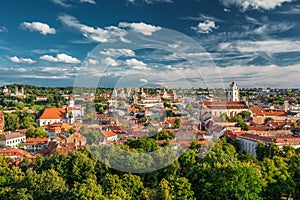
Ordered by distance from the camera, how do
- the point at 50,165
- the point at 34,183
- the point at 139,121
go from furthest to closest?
the point at 139,121 < the point at 50,165 < the point at 34,183

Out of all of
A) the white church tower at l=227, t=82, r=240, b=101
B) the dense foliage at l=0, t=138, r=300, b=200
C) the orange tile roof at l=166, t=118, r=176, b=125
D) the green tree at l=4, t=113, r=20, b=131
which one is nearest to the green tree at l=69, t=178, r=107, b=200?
the dense foliage at l=0, t=138, r=300, b=200

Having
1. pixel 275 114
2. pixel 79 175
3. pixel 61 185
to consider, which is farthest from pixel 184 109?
pixel 275 114

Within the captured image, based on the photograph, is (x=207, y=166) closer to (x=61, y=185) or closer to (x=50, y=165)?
(x=61, y=185)

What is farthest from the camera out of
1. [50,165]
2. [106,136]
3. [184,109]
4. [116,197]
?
[106,136]

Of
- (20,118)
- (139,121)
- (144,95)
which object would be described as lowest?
(20,118)

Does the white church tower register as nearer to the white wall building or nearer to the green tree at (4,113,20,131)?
the green tree at (4,113,20,131)

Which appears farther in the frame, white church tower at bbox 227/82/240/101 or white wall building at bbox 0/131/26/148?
white church tower at bbox 227/82/240/101

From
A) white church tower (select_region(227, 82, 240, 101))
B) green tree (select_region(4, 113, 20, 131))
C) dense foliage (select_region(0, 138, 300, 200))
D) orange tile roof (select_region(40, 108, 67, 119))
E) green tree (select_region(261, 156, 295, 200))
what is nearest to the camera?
dense foliage (select_region(0, 138, 300, 200))

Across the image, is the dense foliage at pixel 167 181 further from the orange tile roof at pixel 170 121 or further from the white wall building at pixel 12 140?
the white wall building at pixel 12 140
